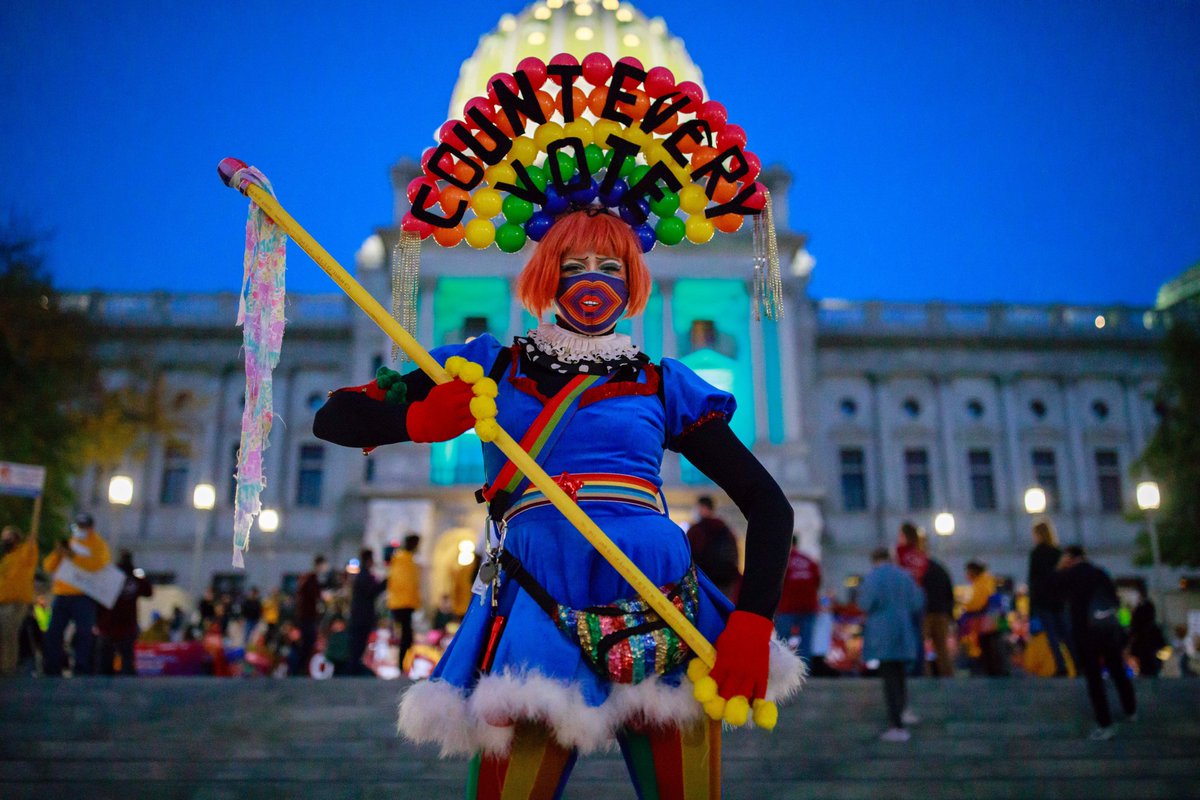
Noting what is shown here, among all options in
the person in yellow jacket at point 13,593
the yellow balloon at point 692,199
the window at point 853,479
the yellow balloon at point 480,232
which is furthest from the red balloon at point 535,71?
the window at point 853,479

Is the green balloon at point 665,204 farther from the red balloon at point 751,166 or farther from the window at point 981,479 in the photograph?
the window at point 981,479

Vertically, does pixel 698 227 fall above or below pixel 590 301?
above

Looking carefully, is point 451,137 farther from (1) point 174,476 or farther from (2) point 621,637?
(1) point 174,476

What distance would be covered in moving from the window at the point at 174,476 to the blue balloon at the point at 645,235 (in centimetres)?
3834

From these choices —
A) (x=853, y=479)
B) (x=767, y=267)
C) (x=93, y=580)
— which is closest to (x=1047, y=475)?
(x=853, y=479)

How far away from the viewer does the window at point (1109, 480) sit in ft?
134

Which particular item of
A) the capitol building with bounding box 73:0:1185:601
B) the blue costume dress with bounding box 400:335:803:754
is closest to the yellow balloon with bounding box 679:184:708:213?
the blue costume dress with bounding box 400:335:803:754

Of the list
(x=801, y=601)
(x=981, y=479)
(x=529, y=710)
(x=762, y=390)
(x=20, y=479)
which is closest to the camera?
(x=529, y=710)

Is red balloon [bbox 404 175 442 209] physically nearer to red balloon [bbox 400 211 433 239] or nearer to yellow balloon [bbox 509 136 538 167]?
red balloon [bbox 400 211 433 239]

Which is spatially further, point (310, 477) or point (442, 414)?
point (310, 477)

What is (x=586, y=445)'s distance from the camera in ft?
9.45

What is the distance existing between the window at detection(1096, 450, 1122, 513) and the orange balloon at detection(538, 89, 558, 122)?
42.0 meters

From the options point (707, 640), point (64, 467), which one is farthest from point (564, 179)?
point (64, 467)

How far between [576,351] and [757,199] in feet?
2.57
